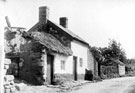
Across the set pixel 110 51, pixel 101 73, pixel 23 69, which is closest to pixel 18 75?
pixel 23 69

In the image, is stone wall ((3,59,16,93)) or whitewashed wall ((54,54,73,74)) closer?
stone wall ((3,59,16,93))

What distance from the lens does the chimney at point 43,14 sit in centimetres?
2538

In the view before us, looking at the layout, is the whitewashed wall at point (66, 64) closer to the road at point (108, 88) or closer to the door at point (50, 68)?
the door at point (50, 68)

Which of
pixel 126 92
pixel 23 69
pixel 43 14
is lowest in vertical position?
pixel 126 92

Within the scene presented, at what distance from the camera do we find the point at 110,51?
162 feet

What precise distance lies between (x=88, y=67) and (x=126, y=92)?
13809 mm

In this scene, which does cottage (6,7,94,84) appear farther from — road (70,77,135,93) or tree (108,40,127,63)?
tree (108,40,127,63)

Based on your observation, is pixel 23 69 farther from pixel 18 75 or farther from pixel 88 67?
pixel 88 67

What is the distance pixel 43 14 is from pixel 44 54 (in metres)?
7.07

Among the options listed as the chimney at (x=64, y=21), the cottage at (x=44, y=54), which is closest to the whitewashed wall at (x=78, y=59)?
the cottage at (x=44, y=54)

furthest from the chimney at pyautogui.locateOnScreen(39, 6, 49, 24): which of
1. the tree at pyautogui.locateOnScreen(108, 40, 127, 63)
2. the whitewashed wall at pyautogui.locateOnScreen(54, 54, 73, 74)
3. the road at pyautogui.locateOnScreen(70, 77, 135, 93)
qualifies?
the tree at pyautogui.locateOnScreen(108, 40, 127, 63)

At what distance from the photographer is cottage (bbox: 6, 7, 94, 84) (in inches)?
773

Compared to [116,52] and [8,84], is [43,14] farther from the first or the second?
[116,52]

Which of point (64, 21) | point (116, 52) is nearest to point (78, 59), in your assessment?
point (64, 21)
